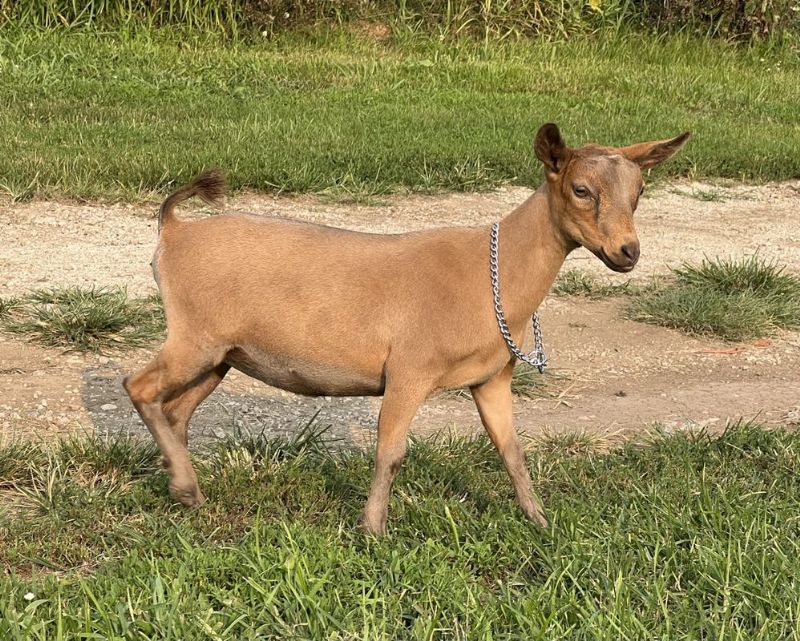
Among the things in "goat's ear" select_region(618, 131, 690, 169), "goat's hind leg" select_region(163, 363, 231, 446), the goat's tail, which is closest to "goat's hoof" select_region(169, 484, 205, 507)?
"goat's hind leg" select_region(163, 363, 231, 446)

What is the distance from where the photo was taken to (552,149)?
413 cm

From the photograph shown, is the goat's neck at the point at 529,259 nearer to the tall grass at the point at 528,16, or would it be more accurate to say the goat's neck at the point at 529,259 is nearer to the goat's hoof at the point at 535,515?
the goat's hoof at the point at 535,515

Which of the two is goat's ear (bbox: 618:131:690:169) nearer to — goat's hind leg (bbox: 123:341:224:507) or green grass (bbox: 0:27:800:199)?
goat's hind leg (bbox: 123:341:224:507)

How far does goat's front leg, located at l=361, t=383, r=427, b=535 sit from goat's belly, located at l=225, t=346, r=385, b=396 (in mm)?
126

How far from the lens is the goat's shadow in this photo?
535 cm

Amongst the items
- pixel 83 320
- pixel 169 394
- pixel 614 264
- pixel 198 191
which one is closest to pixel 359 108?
pixel 83 320

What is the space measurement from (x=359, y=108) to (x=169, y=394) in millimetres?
6439

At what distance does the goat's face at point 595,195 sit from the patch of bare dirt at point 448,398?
5.33 ft

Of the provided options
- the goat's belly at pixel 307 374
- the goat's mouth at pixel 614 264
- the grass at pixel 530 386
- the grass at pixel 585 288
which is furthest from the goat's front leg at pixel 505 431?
the grass at pixel 585 288

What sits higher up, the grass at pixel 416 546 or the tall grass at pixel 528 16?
the grass at pixel 416 546

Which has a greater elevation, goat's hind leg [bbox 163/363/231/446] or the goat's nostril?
the goat's nostril

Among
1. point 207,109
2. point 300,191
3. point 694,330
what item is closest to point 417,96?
point 207,109

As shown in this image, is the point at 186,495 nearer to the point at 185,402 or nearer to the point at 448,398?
the point at 185,402

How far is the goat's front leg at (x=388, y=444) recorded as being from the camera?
4.16m
